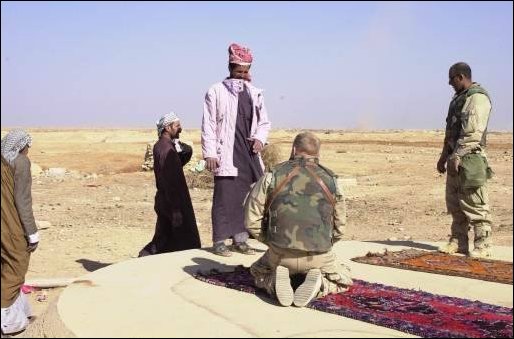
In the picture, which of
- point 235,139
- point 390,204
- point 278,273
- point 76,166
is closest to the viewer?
point 278,273

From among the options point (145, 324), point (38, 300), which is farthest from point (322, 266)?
point (38, 300)

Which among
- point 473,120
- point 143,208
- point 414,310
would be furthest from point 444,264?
point 143,208

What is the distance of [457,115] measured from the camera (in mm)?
6664

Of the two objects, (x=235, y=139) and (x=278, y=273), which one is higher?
(x=235, y=139)

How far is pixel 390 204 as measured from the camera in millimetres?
13906

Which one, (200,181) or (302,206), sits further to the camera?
(200,181)

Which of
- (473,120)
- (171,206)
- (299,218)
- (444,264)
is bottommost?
(444,264)

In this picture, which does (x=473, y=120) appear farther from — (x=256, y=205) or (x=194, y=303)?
(x=194, y=303)

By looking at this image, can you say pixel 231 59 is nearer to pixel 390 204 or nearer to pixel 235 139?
pixel 235 139

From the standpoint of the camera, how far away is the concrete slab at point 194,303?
4086 millimetres

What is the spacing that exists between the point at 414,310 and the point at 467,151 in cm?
246

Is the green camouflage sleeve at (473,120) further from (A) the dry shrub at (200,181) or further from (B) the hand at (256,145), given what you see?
(A) the dry shrub at (200,181)

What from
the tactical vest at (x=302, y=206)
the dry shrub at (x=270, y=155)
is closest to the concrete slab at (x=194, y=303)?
the tactical vest at (x=302, y=206)

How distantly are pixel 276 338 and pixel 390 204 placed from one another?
407 inches
